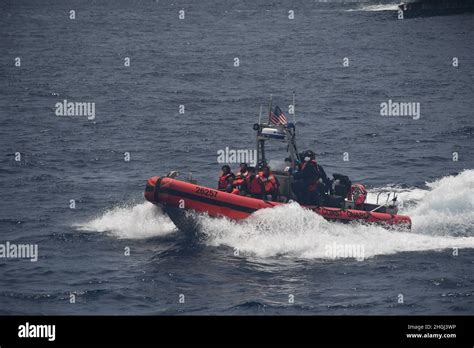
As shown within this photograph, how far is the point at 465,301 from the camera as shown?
24094 mm

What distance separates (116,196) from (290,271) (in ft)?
33.5

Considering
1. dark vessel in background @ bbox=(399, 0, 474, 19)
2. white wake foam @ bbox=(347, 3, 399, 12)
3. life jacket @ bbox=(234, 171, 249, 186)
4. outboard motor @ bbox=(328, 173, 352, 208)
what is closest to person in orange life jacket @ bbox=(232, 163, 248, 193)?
life jacket @ bbox=(234, 171, 249, 186)

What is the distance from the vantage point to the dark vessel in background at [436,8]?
347 ft

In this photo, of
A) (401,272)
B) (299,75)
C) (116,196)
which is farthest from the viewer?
(299,75)

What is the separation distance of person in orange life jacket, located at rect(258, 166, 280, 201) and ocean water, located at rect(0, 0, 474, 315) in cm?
73

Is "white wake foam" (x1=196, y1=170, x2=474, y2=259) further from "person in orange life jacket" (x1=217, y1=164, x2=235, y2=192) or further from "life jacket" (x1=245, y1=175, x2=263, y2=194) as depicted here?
"person in orange life jacket" (x1=217, y1=164, x2=235, y2=192)

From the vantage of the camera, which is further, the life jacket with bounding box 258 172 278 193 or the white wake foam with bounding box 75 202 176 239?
the white wake foam with bounding box 75 202 176 239

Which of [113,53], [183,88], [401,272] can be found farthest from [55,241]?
[113,53]

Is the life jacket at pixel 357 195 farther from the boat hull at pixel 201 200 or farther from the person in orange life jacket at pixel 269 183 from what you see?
the person in orange life jacket at pixel 269 183

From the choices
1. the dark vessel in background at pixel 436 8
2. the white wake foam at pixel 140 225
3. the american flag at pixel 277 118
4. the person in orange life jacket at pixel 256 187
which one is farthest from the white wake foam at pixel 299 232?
the dark vessel in background at pixel 436 8

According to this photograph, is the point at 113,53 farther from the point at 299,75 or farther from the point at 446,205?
the point at 446,205

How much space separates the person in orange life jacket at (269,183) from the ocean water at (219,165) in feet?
2.38

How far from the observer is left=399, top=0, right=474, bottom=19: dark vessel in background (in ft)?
347
